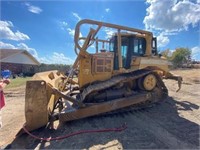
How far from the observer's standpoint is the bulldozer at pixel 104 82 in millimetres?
4422

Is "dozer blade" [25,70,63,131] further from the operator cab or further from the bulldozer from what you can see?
the operator cab

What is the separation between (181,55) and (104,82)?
4182 cm

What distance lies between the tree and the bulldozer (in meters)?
38.2

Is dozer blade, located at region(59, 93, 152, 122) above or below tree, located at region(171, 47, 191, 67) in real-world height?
below

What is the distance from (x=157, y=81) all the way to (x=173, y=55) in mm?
40663

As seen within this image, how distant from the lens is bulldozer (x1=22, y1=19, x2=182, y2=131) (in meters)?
4.42

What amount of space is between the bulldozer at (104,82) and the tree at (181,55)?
3818 cm

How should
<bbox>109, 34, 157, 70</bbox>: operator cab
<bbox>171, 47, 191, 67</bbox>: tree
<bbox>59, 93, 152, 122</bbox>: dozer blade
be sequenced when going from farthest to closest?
<bbox>171, 47, 191, 67</bbox>: tree → <bbox>109, 34, 157, 70</bbox>: operator cab → <bbox>59, 93, 152, 122</bbox>: dozer blade

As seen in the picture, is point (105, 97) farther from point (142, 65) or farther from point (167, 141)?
point (167, 141)

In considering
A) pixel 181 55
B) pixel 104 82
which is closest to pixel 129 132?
pixel 104 82

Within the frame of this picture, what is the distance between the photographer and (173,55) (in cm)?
4391

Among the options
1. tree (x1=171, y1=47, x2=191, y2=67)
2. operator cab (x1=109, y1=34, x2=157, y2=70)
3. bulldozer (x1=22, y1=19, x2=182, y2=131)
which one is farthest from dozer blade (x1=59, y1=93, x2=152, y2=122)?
tree (x1=171, y1=47, x2=191, y2=67)

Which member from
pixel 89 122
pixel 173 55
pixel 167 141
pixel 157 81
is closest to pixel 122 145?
pixel 167 141

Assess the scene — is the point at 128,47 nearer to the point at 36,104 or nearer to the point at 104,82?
the point at 104,82
